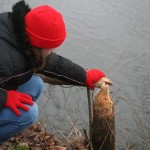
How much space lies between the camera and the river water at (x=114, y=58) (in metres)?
4.95

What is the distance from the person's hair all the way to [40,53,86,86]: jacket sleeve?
39 cm

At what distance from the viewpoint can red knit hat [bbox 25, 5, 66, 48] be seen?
272 centimetres

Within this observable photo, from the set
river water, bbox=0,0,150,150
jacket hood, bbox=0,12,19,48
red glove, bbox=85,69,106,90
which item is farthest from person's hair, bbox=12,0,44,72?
river water, bbox=0,0,150,150

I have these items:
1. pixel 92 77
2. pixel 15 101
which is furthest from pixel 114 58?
pixel 15 101

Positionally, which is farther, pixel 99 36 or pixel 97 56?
pixel 99 36

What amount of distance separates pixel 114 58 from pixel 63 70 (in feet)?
10.7

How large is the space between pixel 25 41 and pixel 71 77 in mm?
835

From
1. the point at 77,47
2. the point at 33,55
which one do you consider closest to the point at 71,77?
the point at 33,55

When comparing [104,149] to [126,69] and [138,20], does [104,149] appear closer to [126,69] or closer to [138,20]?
[126,69]

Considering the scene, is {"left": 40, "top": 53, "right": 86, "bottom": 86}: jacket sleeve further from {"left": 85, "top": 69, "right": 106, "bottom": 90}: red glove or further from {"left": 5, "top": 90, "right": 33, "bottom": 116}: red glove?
{"left": 5, "top": 90, "right": 33, "bottom": 116}: red glove

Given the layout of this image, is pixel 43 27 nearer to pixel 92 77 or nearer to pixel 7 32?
pixel 7 32

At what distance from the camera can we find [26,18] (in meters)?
2.76

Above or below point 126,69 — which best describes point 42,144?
above

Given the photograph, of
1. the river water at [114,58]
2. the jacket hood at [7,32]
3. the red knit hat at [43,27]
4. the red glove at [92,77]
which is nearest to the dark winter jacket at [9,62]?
the jacket hood at [7,32]
